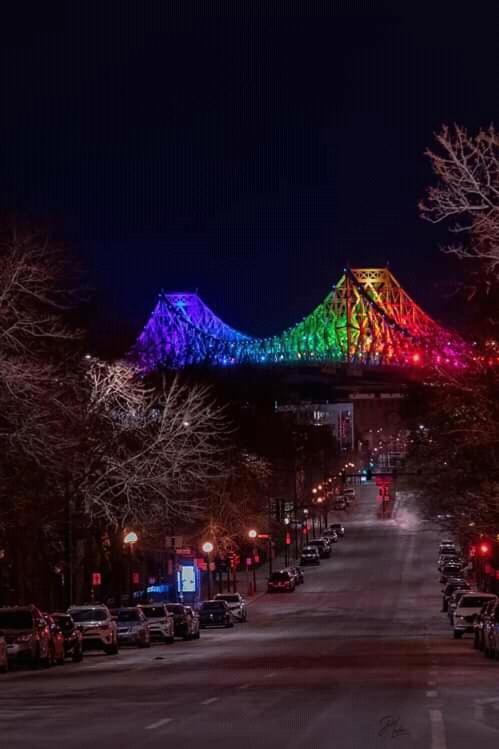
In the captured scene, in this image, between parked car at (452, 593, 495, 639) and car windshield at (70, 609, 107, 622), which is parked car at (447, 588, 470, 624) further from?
car windshield at (70, 609, 107, 622)

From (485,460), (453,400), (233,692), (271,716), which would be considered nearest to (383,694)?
(233,692)

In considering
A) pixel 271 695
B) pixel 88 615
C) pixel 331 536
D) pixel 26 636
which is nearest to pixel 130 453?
pixel 88 615

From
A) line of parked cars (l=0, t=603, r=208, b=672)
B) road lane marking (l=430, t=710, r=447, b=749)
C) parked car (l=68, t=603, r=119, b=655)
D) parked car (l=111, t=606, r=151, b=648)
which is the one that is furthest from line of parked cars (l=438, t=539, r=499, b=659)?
road lane marking (l=430, t=710, r=447, b=749)

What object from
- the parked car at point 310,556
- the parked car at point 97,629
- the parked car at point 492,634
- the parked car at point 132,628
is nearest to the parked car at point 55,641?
the parked car at point 97,629

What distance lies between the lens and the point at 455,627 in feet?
173

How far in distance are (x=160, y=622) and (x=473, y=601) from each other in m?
10.7

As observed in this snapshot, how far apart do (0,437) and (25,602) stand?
21812mm

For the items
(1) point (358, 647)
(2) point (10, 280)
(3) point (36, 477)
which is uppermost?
(2) point (10, 280)

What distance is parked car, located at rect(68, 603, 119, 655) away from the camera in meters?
43.6

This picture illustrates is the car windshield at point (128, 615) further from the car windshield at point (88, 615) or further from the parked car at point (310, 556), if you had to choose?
the parked car at point (310, 556)

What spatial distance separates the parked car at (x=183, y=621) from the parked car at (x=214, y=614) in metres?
10.9

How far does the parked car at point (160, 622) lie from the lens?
51219mm

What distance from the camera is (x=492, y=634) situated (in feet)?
121

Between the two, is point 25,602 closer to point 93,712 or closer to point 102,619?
point 102,619
